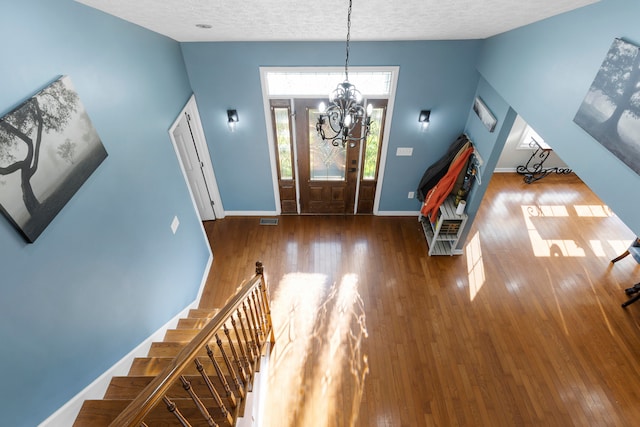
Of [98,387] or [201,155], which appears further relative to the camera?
[201,155]

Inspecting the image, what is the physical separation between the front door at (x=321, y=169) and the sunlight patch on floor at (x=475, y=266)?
1940 mm

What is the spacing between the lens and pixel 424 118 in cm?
442

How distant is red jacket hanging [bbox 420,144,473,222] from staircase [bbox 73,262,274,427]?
9.24ft

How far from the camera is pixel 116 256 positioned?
94.3 inches

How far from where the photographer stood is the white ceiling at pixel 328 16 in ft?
7.13

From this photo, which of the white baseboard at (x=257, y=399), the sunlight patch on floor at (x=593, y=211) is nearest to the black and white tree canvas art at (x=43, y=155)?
the white baseboard at (x=257, y=399)

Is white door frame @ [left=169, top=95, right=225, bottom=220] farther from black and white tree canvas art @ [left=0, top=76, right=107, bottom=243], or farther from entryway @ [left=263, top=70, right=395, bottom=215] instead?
black and white tree canvas art @ [left=0, top=76, right=107, bottom=243]

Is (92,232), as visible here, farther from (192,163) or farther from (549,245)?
(549,245)

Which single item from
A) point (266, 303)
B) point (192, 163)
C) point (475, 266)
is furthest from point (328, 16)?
point (475, 266)

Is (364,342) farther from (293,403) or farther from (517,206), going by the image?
(517,206)

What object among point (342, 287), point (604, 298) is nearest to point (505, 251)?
point (604, 298)

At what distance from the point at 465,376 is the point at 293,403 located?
1.81 m

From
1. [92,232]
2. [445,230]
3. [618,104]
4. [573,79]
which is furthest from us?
[445,230]

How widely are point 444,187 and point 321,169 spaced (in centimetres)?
A: 183
